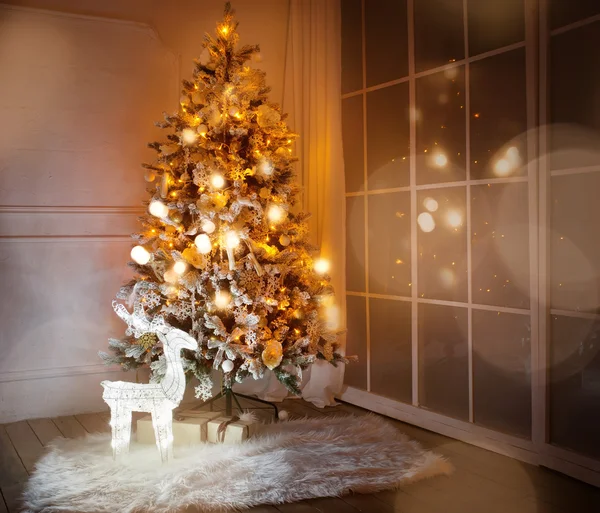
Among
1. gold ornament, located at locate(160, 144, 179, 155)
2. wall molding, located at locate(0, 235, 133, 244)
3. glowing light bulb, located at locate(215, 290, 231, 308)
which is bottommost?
glowing light bulb, located at locate(215, 290, 231, 308)

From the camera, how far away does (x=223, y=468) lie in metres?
2.47

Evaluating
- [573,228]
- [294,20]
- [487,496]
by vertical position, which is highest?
[294,20]

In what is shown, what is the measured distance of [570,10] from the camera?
2.57 metres

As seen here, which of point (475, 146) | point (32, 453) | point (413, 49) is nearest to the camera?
point (32, 453)

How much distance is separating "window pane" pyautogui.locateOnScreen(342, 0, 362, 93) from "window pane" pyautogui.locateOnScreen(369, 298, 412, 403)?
1.30 m

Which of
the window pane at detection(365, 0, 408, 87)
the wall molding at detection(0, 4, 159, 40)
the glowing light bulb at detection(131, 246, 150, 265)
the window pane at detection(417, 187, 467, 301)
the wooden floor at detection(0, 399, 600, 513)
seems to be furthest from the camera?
the window pane at detection(365, 0, 408, 87)

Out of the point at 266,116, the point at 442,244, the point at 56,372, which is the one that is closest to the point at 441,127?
the point at 442,244

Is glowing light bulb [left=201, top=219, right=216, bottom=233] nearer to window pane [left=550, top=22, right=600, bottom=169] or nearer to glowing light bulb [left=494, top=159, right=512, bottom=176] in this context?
glowing light bulb [left=494, top=159, right=512, bottom=176]

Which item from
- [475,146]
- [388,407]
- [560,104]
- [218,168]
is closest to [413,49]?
[475,146]

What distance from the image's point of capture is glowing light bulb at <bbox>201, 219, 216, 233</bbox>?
281 centimetres

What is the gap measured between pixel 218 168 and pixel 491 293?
54.9 inches

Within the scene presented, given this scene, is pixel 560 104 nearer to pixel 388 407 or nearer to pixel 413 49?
pixel 413 49

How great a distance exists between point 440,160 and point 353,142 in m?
0.70

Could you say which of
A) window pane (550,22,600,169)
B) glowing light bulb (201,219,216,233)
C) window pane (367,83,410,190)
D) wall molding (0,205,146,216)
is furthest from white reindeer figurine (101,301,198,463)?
window pane (550,22,600,169)
